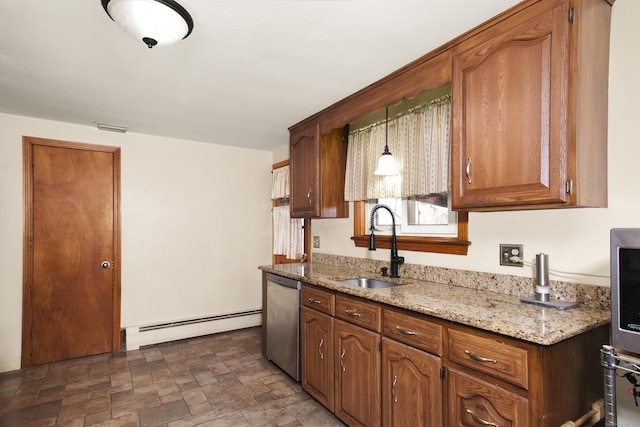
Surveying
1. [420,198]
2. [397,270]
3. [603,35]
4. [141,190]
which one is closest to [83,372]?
[141,190]

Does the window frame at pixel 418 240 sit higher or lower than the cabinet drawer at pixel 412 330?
higher

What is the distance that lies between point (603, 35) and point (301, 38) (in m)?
1.44

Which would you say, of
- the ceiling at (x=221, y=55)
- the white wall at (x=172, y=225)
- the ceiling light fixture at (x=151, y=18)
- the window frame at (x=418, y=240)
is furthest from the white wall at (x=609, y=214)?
the white wall at (x=172, y=225)

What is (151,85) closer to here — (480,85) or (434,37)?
(434,37)

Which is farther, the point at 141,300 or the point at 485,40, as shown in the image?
the point at 141,300

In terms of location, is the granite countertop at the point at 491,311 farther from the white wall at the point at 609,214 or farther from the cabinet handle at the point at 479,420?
the cabinet handle at the point at 479,420

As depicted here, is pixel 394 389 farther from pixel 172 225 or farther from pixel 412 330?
pixel 172 225

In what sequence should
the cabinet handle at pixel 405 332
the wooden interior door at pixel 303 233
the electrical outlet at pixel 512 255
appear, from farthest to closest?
the wooden interior door at pixel 303 233
the electrical outlet at pixel 512 255
the cabinet handle at pixel 405 332

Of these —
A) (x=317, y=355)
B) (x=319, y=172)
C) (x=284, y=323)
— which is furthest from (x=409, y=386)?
(x=319, y=172)

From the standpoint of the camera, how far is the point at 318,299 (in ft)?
8.23

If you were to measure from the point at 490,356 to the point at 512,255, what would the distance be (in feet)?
2.49

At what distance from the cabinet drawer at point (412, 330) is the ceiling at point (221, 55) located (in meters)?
1.52

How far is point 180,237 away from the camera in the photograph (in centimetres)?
407

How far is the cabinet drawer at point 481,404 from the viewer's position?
131 cm
